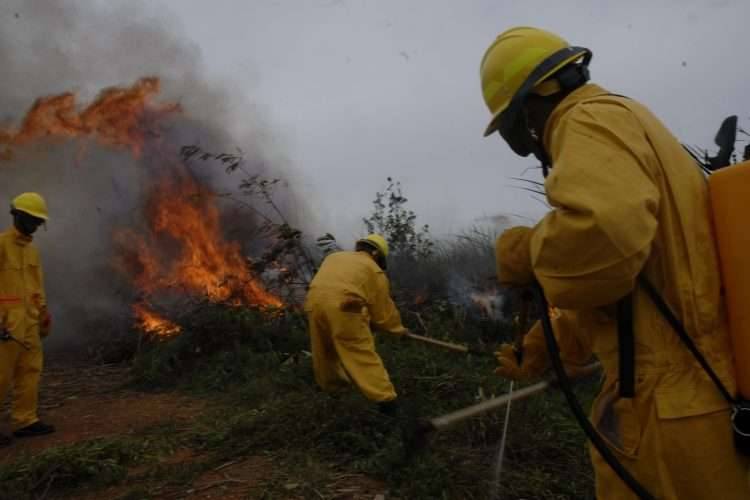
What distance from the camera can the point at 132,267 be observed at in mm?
10555

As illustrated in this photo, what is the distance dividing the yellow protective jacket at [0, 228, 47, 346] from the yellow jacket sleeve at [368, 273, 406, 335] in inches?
137

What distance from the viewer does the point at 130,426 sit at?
622cm

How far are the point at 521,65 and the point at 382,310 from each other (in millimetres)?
4492

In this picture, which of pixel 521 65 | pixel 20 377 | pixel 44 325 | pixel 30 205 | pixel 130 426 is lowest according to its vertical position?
pixel 130 426

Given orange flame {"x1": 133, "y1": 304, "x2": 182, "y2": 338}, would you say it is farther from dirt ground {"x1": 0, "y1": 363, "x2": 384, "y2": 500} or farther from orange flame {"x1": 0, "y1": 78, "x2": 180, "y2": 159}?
orange flame {"x1": 0, "y1": 78, "x2": 180, "y2": 159}

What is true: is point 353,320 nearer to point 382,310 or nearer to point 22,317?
point 382,310

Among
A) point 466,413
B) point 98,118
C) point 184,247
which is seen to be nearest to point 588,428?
point 466,413

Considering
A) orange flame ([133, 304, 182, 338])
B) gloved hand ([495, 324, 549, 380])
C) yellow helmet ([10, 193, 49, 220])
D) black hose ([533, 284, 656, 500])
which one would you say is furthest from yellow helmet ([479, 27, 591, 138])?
orange flame ([133, 304, 182, 338])

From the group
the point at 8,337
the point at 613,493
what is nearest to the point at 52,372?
the point at 8,337

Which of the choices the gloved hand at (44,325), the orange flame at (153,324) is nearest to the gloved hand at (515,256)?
the gloved hand at (44,325)

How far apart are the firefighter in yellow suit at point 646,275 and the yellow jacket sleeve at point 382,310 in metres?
4.43

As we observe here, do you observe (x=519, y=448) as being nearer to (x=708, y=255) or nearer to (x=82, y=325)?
(x=708, y=255)

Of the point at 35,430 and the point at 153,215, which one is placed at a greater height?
the point at 153,215

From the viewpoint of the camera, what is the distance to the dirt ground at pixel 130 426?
437cm
